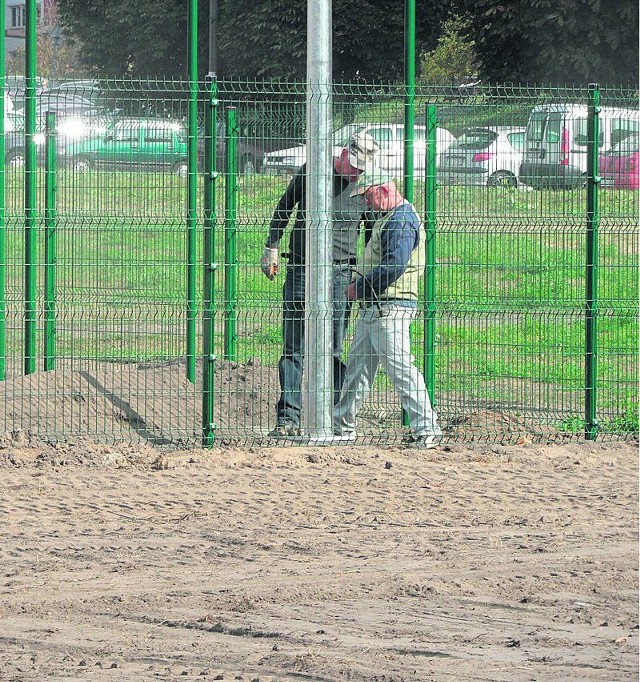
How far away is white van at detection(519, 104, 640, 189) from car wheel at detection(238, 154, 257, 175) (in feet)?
5.91

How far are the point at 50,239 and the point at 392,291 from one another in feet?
8.62

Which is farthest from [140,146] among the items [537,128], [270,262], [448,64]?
[448,64]

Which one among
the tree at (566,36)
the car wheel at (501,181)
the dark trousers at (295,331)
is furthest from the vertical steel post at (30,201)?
the tree at (566,36)

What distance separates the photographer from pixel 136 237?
33.5 ft

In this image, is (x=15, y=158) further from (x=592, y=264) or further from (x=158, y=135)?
(x=592, y=264)

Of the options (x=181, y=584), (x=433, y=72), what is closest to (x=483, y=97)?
(x=181, y=584)

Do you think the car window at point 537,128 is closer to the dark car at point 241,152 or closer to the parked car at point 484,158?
the parked car at point 484,158

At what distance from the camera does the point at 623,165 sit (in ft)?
32.1

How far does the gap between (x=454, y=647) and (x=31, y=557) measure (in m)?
2.35

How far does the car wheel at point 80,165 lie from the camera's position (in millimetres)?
9734

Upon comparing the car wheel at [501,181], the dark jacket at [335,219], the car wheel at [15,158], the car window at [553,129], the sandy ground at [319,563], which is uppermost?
the car window at [553,129]

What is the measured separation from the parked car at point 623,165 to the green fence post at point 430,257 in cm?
117

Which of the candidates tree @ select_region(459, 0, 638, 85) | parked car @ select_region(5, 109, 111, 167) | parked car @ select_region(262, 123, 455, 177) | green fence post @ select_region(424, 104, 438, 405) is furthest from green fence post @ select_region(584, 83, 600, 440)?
tree @ select_region(459, 0, 638, 85)

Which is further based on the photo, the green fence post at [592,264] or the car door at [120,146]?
the green fence post at [592,264]
